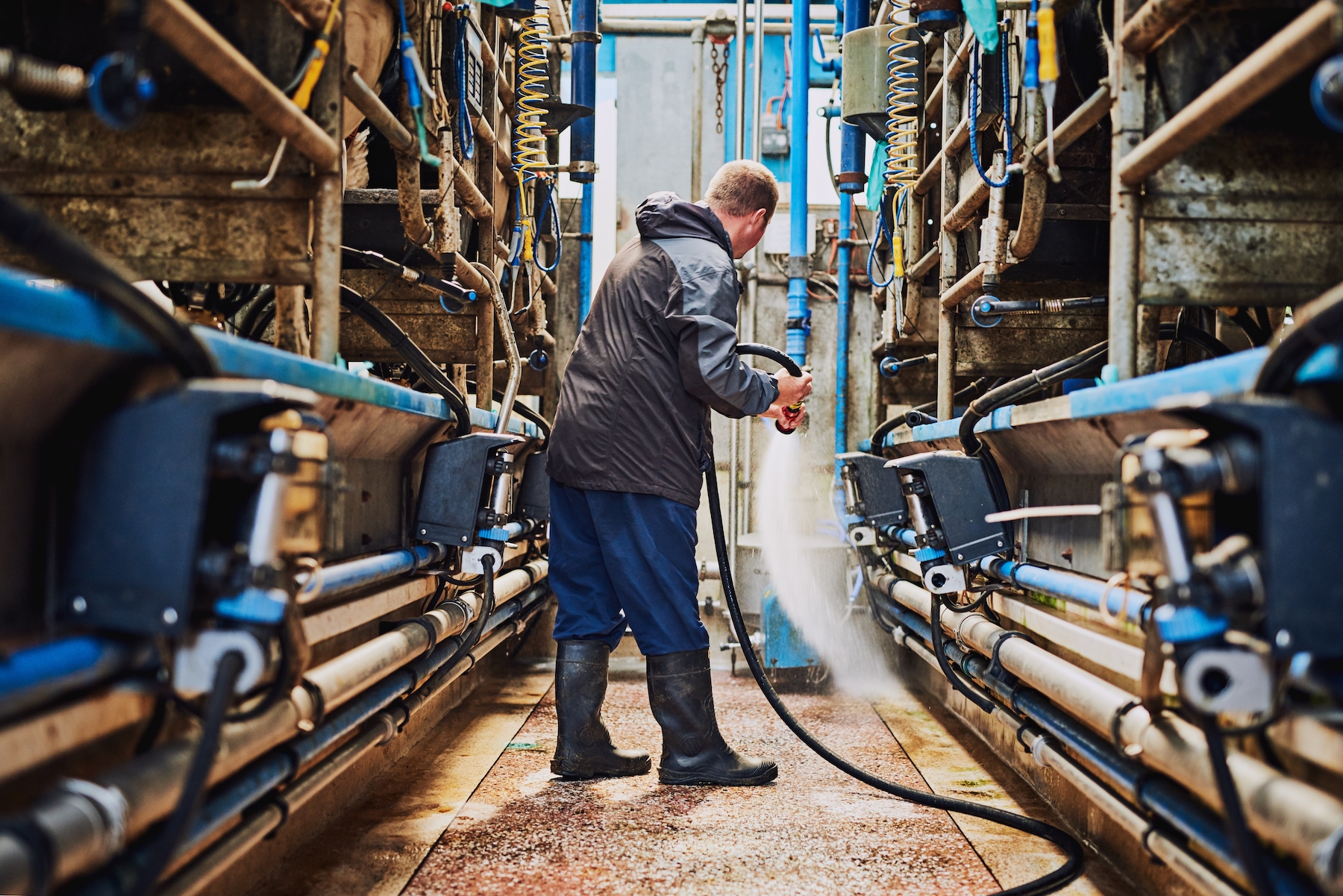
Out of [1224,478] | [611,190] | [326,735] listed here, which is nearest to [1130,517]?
[1224,478]

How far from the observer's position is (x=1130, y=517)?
1389 millimetres

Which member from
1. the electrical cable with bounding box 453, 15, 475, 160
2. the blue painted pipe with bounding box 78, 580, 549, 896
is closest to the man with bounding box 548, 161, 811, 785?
the blue painted pipe with bounding box 78, 580, 549, 896

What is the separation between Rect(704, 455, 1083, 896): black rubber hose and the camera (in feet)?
6.72

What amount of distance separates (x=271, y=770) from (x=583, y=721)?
132 cm

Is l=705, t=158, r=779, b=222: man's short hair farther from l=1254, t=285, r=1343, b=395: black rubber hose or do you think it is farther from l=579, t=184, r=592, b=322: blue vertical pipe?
l=579, t=184, r=592, b=322: blue vertical pipe

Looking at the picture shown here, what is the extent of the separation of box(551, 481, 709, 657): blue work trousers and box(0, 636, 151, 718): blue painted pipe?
156 centimetres

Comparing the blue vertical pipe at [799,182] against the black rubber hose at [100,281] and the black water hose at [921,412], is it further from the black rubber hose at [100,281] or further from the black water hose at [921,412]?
the black rubber hose at [100,281]

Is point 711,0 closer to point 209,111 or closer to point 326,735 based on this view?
point 209,111

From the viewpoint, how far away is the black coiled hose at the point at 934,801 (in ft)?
6.73

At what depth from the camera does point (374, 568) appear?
7.25 feet

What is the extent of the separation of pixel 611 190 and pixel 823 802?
3889 mm

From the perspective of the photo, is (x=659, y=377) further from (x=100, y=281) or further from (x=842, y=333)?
(x=842, y=333)

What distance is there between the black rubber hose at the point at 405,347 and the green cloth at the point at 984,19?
5.27 feet

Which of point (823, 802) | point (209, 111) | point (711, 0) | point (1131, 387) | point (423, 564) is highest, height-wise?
point (711, 0)
